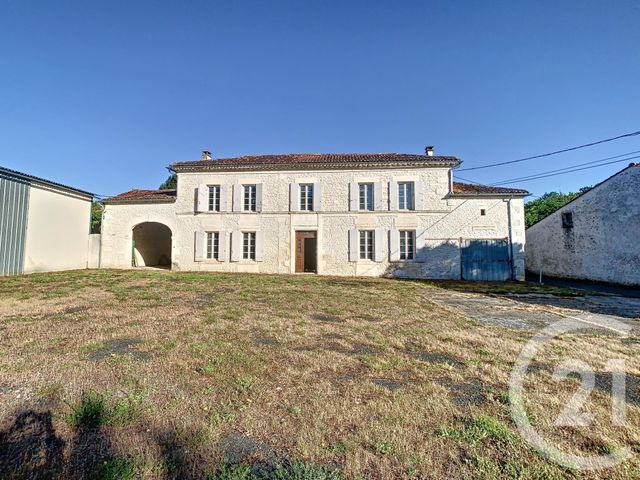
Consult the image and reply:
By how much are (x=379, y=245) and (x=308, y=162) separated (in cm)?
549

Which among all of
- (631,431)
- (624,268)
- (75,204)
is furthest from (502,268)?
(75,204)

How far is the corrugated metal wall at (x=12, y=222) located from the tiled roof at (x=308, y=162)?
19.9 ft

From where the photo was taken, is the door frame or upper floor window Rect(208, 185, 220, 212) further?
upper floor window Rect(208, 185, 220, 212)

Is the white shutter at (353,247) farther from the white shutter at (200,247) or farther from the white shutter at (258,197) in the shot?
the white shutter at (200,247)

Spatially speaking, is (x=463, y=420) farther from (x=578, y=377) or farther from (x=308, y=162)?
(x=308, y=162)

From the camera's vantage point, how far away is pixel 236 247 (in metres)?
15.0

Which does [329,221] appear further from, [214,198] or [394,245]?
[214,198]

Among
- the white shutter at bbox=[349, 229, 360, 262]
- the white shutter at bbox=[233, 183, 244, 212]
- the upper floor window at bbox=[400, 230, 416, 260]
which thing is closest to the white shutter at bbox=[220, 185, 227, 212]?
the white shutter at bbox=[233, 183, 244, 212]

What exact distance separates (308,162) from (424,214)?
6276 mm

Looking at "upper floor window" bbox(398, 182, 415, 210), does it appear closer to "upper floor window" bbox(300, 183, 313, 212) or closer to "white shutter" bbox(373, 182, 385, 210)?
"white shutter" bbox(373, 182, 385, 210)

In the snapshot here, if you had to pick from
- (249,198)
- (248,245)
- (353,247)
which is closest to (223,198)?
(249,198)

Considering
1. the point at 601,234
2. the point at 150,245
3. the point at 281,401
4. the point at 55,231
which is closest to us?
the point at 281,401

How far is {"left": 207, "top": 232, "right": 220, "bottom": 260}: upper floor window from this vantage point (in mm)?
15289

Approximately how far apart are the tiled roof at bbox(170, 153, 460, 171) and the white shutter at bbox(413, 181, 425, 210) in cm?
105
